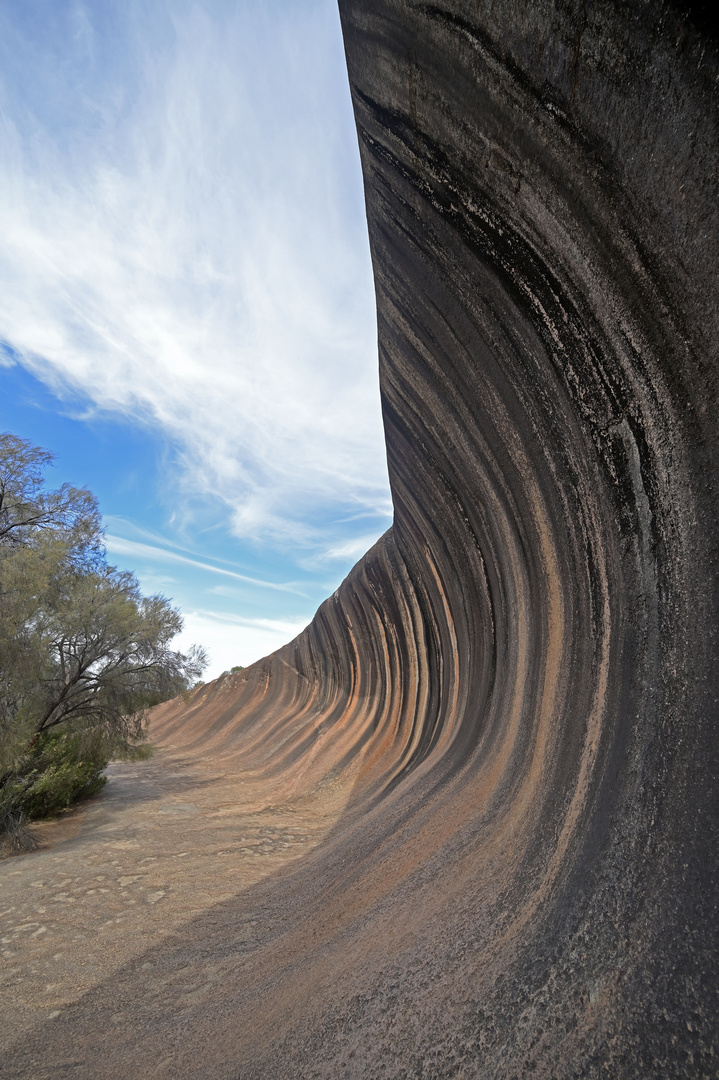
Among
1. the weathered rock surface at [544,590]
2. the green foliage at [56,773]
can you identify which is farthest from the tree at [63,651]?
the weathered rock surface at [544,590]

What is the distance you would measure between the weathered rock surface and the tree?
203 inches

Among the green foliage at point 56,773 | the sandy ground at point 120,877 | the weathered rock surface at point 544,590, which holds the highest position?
the weathered rock surface at point 544,590

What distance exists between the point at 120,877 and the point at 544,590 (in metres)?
5.01

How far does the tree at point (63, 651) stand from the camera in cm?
734

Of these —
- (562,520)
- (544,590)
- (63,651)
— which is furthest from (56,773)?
(562,520)

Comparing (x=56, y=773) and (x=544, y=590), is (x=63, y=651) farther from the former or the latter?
(x=544, y=590)

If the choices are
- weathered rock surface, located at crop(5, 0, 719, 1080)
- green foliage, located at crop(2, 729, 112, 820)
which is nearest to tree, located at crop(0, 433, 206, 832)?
green foliage, located at crop(2, 729, 112, 820)

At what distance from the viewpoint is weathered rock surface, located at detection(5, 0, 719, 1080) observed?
139 centimetres

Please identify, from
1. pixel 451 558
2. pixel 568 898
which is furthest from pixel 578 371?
pixel 451 558

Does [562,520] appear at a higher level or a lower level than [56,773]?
higher

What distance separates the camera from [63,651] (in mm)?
8461

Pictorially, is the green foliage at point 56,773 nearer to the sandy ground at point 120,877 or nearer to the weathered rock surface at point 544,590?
the sandy ground at point 120,877

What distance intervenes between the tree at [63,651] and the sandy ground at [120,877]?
96 centimetres

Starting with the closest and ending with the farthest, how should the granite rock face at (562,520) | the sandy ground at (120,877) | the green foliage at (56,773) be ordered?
the granite rock face at (562,520), the sandy ground at (120,877), the green foliage at (56,773)
